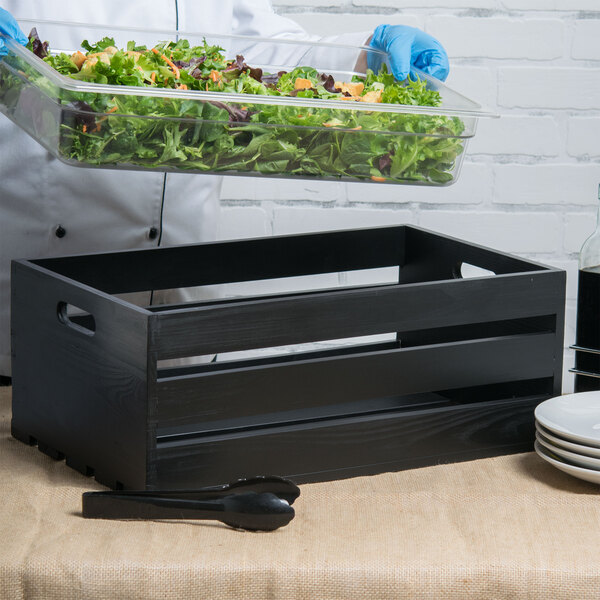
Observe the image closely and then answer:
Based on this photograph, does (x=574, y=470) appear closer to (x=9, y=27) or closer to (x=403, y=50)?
(x=403, y=50)

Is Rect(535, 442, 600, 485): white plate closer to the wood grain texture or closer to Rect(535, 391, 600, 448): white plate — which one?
Rect(535, 391, 600, 448): white plate

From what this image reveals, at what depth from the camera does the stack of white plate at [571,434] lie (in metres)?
0.92

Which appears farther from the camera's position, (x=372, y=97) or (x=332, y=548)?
(x=372, y=97)

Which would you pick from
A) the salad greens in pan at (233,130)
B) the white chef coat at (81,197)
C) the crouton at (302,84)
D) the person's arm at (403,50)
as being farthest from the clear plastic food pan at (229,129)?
the white chef coat at (81,197)

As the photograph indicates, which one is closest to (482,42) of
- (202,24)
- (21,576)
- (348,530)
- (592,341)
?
(202,24)

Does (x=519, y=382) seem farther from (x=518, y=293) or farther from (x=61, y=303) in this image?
(x=61, y=303)

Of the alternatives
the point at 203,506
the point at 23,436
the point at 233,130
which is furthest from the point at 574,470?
the point at 23,436

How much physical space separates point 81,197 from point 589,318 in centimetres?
75

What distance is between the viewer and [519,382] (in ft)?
3.60

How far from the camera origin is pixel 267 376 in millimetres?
924

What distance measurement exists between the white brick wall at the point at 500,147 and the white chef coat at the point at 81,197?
433 millimetres

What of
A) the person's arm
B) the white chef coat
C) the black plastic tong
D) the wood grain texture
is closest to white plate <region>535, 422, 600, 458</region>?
the wood grain texture

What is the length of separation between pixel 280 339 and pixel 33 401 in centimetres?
30

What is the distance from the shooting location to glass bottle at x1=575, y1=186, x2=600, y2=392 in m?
1.08
